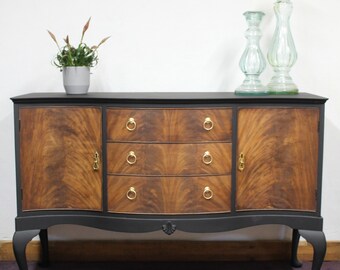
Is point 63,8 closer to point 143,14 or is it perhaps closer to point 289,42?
point 143,14

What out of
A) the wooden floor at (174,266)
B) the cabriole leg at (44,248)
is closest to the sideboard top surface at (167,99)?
the cabriole leg at (44,248)

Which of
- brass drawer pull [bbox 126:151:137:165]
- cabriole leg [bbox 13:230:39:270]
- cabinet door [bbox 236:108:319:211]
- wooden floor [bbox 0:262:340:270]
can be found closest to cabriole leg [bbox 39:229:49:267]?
wooden floor [bbox 0:262:340:270]

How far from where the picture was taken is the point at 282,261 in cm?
239

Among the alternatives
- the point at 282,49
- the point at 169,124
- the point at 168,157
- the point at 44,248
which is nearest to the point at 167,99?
the point at 169,124

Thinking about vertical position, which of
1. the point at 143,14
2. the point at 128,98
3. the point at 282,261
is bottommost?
the point at 282,261

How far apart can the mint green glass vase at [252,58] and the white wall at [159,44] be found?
0.20 metres

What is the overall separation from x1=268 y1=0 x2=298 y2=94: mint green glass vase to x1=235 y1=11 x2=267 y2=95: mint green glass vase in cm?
6

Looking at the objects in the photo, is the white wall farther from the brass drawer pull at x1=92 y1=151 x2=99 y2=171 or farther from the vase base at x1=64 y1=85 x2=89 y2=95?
the brass drawer pull at x1=92 y1=151 x2=99 y2=171

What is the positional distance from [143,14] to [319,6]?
91cm

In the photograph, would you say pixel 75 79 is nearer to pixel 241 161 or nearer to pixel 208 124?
pixel 208 124

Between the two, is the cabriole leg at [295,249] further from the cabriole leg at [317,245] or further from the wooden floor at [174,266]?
the cabriole leg at [317,245]

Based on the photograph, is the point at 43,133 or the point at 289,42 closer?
the point at 43,133

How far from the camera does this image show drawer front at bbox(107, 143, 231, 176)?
1.88 metres

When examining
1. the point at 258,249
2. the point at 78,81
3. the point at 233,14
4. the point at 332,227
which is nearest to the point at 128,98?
the point at 78,81
